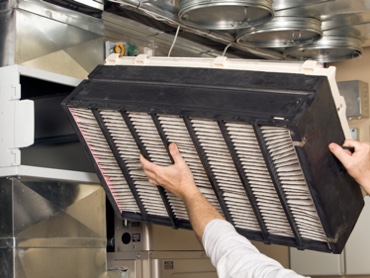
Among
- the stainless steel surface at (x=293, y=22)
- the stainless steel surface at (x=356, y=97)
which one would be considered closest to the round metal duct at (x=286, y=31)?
the stainless steel surface at (x=293, y=22)

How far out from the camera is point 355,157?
1.82m

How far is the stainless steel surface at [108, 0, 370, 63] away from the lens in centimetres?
255

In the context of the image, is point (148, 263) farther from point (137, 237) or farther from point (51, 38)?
point (51, 38)

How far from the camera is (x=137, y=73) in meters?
2.02

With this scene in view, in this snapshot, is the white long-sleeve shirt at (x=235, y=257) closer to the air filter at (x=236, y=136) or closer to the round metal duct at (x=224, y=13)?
the air filter at (x=236, y=136)

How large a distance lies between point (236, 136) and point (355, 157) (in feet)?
1.14

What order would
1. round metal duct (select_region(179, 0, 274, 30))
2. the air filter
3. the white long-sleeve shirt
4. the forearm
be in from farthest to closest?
round metal duct (select_region(179, 0, 274, 30))
the forearm
the air filter
the white long-sleeve shirt

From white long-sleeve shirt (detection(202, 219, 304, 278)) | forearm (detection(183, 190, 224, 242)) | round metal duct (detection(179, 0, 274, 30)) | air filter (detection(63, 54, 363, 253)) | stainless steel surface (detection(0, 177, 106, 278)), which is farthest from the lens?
round metal duct (detection(179, 0, 274, 30))

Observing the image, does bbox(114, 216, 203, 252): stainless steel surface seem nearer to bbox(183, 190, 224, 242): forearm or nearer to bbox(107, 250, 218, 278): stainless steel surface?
bbox(107, 250, 218, 278): stainless steel surface

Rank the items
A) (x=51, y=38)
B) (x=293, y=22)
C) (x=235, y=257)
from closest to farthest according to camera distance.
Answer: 1. (x=235, y=257)
2. (x=51, y=38)
3. (x=293, y=22)

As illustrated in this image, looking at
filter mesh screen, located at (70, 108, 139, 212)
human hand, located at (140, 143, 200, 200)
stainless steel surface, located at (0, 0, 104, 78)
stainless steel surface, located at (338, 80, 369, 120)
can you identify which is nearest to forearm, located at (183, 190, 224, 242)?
human hand, located at (140, 143, 200, 200)

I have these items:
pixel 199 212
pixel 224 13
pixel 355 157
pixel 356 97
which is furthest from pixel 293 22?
pixel 199 212

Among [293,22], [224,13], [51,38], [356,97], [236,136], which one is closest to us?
[236,136]

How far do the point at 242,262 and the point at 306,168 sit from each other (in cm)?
31
